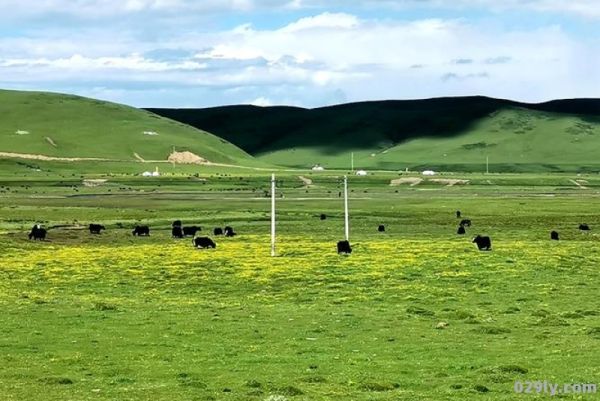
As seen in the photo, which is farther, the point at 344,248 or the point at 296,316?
the point at 344,248

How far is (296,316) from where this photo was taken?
36.3 m

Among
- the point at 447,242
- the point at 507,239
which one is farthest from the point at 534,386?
the point at 507,239

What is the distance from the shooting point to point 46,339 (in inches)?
1217

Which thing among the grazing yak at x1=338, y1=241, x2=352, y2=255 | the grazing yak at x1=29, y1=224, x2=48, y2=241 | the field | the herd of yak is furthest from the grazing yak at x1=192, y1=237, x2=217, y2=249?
the grazing yak at x1=29, y1=224, x2=48, y2=241

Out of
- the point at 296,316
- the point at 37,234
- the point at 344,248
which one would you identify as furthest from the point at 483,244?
the point at 37,234

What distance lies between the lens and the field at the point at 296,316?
2409 centimetres

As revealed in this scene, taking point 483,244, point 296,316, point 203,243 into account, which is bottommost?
point 296,316

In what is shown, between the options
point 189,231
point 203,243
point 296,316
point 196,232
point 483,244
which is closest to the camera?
point 296,316

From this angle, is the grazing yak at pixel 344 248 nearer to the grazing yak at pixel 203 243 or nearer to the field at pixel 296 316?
the field at pixel 296 316

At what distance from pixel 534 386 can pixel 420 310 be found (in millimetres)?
14158

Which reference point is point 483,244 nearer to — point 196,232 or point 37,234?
point 196,232

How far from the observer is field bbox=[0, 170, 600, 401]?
949 inches

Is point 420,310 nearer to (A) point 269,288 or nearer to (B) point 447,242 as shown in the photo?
(A) point 269,288

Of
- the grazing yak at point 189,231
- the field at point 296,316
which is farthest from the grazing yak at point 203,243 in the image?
the grazing yak at point 189,231
